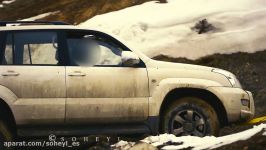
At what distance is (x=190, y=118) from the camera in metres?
7.87

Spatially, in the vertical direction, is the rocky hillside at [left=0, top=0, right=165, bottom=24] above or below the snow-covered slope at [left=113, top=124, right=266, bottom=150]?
above

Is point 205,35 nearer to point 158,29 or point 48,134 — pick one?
point 158,29

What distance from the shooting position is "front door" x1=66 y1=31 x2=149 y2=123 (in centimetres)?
764

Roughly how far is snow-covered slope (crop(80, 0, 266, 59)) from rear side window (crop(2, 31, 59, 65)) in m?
7.58

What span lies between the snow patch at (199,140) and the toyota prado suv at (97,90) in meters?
0.22

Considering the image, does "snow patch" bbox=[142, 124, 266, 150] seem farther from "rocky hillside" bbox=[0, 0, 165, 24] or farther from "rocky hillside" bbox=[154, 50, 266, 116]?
"rocky hillside" bbox=[0, 0, 165, 24]

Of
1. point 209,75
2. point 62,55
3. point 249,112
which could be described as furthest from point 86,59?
point 249,112

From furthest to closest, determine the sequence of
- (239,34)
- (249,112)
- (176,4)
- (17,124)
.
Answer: (176,4)
(239,34)
(249,112)
(17,124)

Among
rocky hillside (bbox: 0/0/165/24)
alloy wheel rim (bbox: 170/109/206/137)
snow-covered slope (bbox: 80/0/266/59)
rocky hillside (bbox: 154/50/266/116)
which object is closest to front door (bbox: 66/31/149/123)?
alloy wheel rim (bbox: 170/109/206/137)

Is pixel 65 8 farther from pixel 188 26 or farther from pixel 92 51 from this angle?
pixel 92 51

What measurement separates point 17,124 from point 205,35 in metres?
9.14

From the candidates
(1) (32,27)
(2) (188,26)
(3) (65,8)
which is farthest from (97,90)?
(3) (65,8)

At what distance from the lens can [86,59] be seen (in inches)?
311

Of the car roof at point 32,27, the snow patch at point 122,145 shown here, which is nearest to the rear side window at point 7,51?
the car roof at point 32,27
